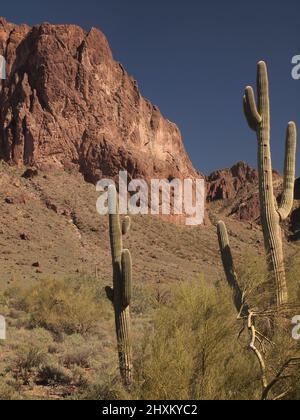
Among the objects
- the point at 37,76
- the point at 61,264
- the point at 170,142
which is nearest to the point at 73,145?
the point at 37,76

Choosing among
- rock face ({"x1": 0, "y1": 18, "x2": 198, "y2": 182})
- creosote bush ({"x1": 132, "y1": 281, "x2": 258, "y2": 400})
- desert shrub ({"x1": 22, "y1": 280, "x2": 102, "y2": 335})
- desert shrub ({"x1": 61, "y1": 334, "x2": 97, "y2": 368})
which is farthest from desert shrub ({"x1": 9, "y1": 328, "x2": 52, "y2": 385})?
rock face ({"x1": 0, "y1": 18, "x2": 198, "y2": 182})

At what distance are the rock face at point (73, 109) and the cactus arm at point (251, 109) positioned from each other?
179 ft

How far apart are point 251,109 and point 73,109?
6237 centimetres

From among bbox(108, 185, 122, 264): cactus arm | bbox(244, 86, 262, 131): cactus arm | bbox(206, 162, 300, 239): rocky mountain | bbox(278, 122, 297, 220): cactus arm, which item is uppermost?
bbox(206, 162, 300, 239): rocky mountain

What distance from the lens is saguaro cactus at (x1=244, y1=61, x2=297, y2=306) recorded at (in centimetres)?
935

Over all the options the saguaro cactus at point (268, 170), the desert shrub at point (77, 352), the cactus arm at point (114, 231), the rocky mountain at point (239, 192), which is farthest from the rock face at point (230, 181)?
the cactus arm at point (114, 231)

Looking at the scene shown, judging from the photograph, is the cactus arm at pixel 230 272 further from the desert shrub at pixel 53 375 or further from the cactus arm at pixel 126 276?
the desert shrub at pixel 53 375

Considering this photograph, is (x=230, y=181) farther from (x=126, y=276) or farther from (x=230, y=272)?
(x=230, y=272)

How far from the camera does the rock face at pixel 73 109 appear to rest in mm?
65125

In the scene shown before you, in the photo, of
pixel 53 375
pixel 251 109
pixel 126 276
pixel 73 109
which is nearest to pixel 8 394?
pixel 53 375

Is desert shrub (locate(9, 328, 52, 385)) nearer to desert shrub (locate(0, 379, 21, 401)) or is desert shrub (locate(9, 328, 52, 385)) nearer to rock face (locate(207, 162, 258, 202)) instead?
desert shrub (locate(0, 379, 21, 401))

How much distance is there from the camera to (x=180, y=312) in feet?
25.7

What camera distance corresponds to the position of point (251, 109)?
9.89 m

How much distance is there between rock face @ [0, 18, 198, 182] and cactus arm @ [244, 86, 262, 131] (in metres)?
54.7
